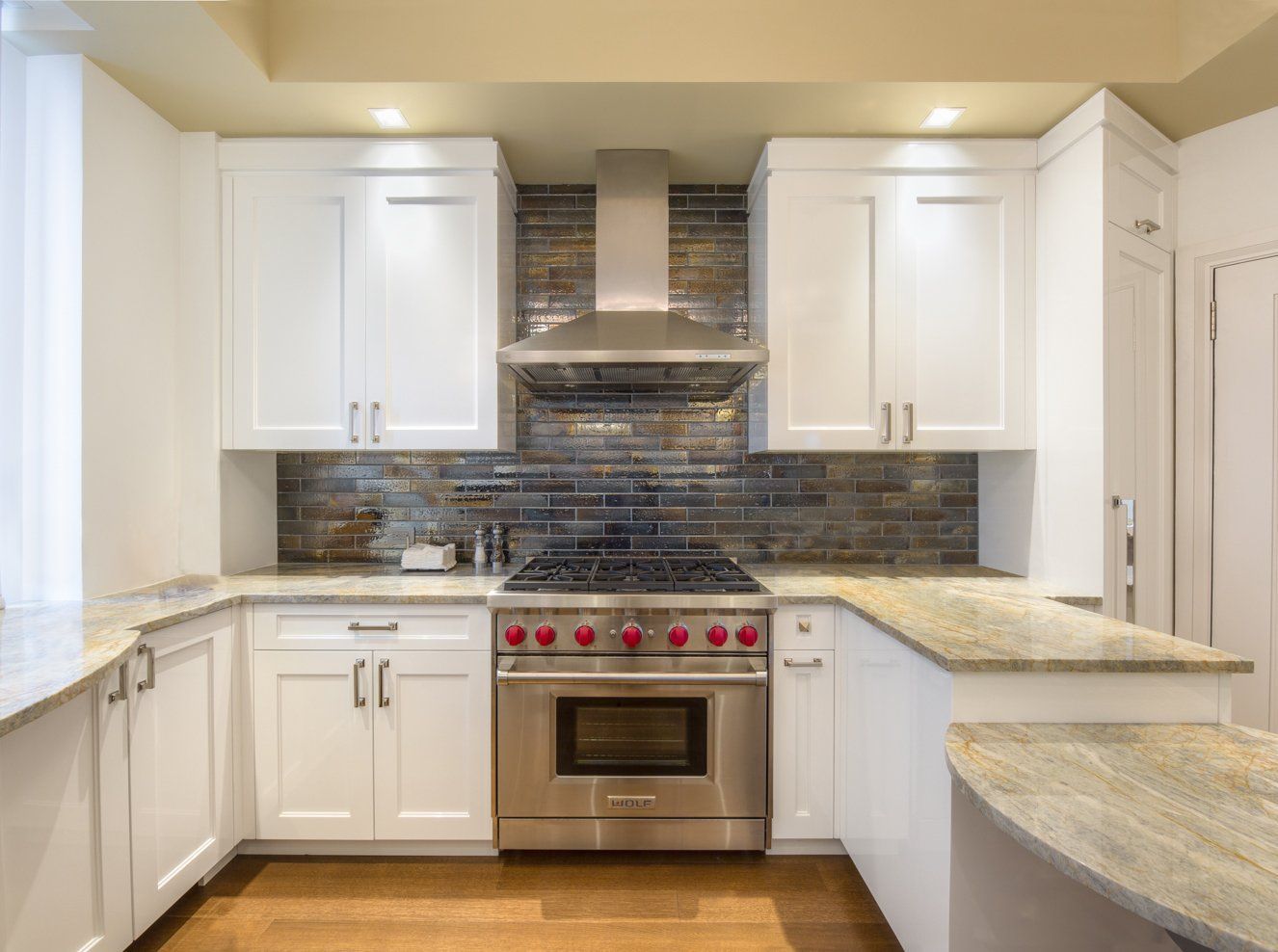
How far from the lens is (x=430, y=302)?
244cm

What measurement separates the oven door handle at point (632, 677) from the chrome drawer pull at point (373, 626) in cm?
39

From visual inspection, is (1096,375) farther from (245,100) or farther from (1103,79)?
(245,100)

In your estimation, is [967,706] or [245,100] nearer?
[967,706]

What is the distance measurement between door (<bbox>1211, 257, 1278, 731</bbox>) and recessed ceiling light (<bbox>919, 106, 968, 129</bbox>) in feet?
3.44

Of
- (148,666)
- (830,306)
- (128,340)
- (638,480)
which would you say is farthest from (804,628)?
(128,340)

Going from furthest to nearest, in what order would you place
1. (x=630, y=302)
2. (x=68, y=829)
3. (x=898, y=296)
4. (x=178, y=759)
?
(x=630, y=302)
(x=898, y=296)
(x=178, y=759)
(x=68, y=829)

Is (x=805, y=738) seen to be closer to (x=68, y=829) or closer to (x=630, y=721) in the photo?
(x=630, y=721)

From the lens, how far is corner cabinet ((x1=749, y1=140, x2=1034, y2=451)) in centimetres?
240

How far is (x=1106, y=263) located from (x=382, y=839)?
3.08 meters

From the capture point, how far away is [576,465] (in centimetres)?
285

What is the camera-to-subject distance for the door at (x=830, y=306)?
7.90 feet

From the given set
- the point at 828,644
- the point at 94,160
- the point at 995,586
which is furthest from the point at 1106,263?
the point at 94,160

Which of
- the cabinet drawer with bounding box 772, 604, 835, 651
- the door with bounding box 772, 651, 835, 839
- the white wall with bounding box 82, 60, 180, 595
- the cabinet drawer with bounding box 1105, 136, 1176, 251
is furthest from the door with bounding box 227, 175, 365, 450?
the cabinet drawer with bounding box 1105, 136, 1176, 251

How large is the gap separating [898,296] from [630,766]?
1957mm
